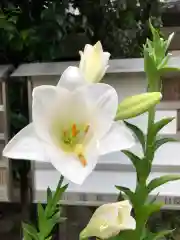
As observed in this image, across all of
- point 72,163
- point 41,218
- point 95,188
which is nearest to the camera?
point 72,163

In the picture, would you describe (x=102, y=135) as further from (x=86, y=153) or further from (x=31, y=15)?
(x=31, y=15)

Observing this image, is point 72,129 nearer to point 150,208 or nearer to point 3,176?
point 150,208

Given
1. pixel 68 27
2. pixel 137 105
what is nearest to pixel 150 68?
pixel 137 105

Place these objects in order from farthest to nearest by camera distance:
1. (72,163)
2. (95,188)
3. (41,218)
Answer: (95,188)
(41,218)
(72,163)

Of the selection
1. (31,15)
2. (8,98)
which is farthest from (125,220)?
(31,15)

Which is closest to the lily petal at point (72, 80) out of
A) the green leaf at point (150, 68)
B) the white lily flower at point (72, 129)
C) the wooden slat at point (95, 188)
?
the white lily flower at point (72, 129)

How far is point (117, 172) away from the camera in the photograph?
747mm

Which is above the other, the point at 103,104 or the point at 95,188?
the point at 103,104

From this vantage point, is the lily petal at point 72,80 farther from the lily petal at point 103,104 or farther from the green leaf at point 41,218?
the green leaf at point 41,218

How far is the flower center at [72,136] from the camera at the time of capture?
0.46 m

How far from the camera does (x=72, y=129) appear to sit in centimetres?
47

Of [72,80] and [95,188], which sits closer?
[72,80]

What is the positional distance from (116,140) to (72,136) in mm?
48

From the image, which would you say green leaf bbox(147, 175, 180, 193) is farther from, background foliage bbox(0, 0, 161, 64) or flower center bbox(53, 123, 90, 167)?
background foliage bbox(0, 0, 161, 64)
